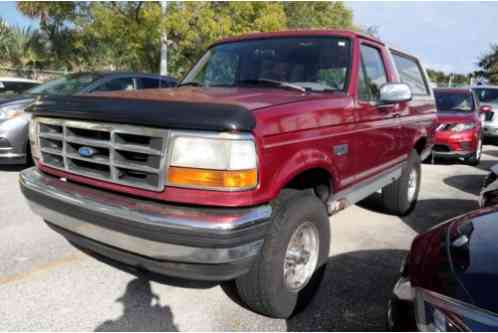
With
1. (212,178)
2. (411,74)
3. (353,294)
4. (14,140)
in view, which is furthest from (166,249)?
(14,140)

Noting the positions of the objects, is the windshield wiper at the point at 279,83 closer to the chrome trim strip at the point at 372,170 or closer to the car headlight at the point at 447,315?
the chrome trim strip at the point at 372,170

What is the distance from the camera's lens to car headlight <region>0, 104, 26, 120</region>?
5422 millimetres

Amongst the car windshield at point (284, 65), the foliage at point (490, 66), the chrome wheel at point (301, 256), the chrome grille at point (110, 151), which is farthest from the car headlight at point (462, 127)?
the foliage at point (490, 66)

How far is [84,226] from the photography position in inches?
89.0

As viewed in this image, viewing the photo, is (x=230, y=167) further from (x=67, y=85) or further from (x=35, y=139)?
(x=67, y=85)

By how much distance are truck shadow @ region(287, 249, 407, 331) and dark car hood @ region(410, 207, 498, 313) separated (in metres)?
0.67

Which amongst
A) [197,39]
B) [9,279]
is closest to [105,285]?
[9,279]

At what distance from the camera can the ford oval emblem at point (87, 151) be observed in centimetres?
235

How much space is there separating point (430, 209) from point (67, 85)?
5.90m

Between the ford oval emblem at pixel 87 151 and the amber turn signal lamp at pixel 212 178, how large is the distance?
648 millimetres

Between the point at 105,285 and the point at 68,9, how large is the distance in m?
11.3

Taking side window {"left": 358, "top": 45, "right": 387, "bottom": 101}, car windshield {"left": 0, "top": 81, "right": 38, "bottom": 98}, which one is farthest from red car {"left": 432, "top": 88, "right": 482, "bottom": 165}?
car windshield {"left": 0, "top": 81, "right": 38, "bottom": 98}

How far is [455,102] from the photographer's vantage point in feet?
28.6

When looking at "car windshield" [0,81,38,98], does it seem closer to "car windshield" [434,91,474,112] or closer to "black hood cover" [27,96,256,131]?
"black hood cover" [27,96,256,131]
